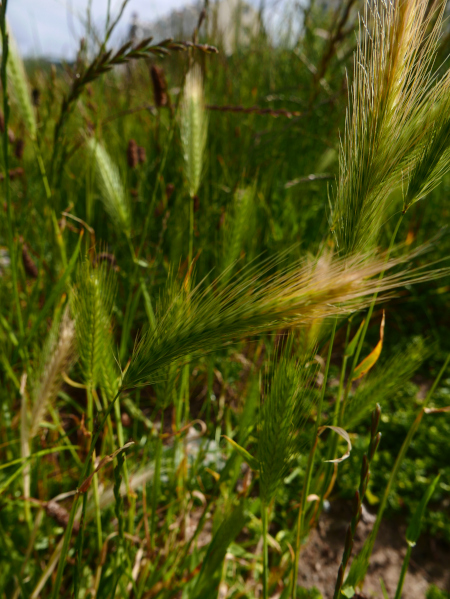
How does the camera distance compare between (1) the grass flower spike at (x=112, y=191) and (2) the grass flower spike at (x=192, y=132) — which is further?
(1) the grass flower spike at (x=112, y=191)

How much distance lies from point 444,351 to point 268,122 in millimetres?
1515

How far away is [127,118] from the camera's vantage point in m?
2.55

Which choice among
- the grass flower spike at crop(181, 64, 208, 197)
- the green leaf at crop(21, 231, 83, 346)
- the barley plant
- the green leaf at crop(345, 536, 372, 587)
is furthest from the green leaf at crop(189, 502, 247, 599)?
the grass flower spike at crop(181, 64, 208, 197)

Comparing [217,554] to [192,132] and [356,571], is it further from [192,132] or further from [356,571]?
[192,132]

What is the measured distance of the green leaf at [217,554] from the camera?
72 cm

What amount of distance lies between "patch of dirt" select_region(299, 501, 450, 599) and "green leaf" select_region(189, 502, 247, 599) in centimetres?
61

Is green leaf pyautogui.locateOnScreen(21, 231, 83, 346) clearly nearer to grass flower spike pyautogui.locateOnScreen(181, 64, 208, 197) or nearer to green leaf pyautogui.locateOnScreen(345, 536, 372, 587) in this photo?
grass flower spike pyautogui.locateOnScreen(181, 64, 208, 197)

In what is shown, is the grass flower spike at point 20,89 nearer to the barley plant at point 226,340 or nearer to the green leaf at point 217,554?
the barley plant at point 226,340

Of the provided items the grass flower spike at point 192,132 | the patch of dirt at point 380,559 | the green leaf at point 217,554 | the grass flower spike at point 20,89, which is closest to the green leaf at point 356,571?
the green leaf at point 217,554

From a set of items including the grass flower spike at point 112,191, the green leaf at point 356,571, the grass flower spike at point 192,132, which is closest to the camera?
the green leaf at point 356,571

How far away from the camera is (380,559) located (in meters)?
1.35

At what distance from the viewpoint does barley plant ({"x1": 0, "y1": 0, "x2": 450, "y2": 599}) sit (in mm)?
495

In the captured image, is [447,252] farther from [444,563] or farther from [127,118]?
[127,118]

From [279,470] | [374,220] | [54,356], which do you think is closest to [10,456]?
[54,356]
